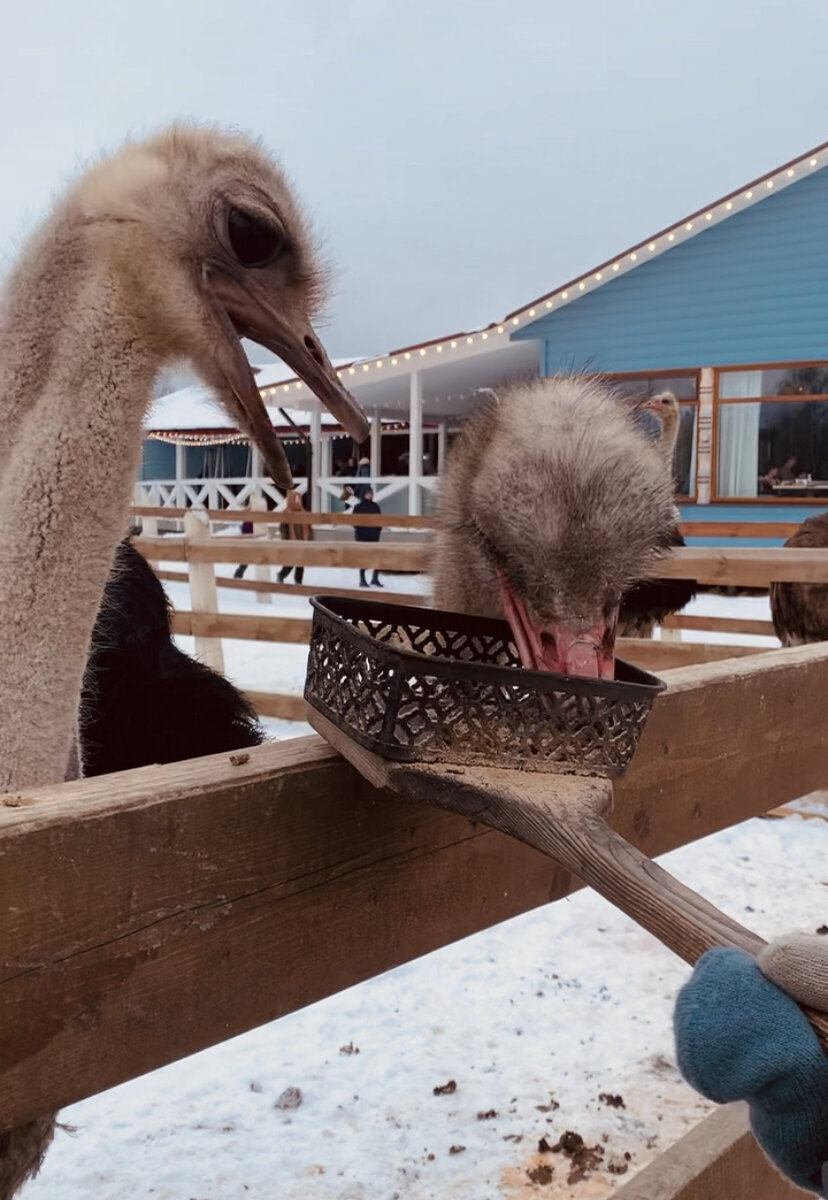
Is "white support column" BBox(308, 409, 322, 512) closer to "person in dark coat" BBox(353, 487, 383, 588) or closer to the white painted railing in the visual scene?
the white painted railing

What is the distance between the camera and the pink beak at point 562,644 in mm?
1062

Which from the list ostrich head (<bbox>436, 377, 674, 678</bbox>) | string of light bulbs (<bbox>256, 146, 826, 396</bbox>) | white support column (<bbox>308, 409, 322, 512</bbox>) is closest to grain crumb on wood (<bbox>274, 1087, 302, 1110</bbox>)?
ostrich head (<bbox>436, 377, 674, 678</bbox>)

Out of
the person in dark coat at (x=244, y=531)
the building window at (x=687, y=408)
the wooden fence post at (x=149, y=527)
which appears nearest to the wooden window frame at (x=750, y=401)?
the building window at (x=687, y=408)

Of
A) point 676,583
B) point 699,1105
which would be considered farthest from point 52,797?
point 676,583

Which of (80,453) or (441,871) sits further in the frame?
(80,453)

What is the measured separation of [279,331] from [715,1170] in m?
1.48

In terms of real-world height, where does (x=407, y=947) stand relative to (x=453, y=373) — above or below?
below

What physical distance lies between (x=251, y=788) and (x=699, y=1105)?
7.36 ft

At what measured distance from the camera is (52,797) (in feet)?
3.09

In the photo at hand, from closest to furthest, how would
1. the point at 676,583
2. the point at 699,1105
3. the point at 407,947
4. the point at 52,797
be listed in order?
the point at 52,797 < the point at 407,947 < the point at 699,1105 < the point at 676,583

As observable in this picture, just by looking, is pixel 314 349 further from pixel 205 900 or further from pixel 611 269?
pixel 611 269

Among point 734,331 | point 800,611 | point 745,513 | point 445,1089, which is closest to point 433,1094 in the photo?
point 445,1089

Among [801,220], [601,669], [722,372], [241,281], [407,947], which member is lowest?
[407,947]

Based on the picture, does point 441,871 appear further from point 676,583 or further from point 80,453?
point 676,583
